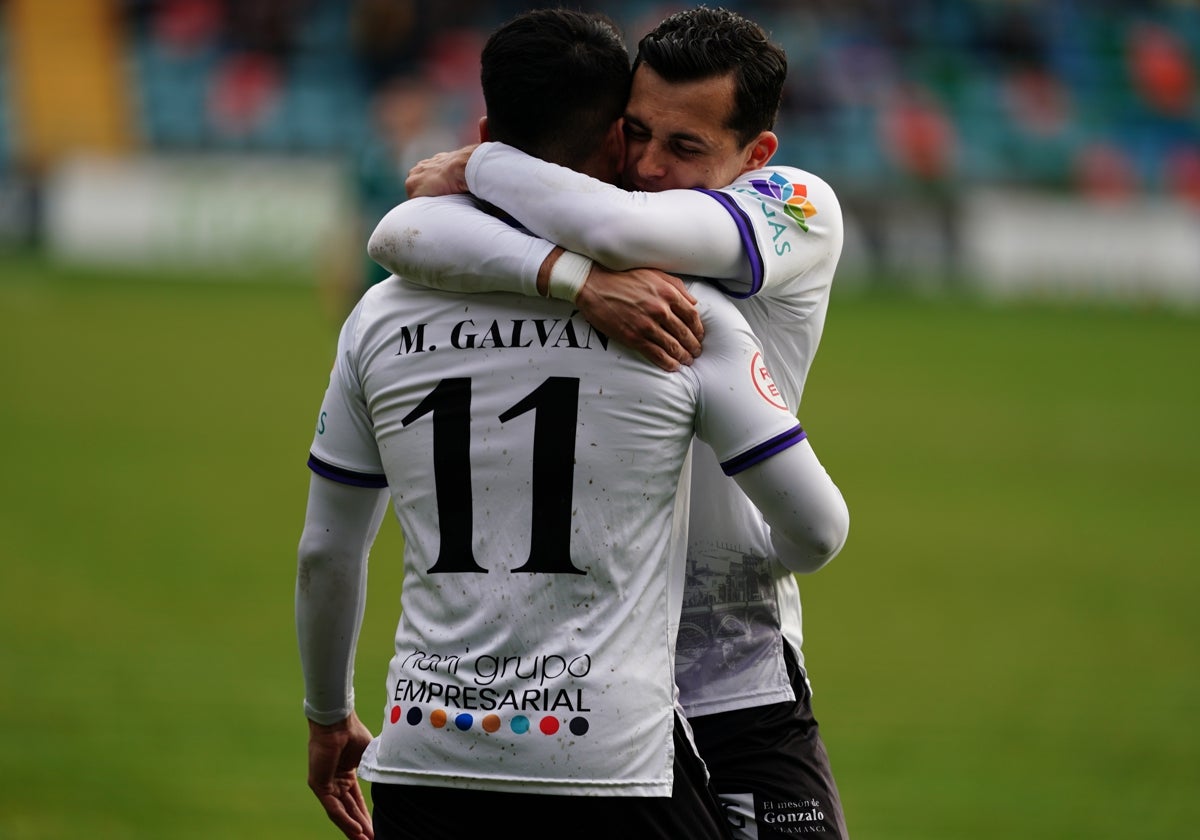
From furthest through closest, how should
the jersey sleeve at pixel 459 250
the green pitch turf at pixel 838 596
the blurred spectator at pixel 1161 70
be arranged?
the blurred spectator at pixel 1161 70, the green pitch turf at pixel 838 596, the jersey sleeve at pixel 459 250

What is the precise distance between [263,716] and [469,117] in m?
20.5

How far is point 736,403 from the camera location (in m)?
2.44

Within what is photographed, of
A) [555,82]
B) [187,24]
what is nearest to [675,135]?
[555,82]

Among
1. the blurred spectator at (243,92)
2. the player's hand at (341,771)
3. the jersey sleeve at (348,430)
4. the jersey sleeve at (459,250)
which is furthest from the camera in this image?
the blurred spectator at (243,92)

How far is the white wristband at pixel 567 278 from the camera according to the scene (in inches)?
98.0

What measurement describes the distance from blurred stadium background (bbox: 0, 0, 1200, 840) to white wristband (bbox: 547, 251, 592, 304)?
327 cm

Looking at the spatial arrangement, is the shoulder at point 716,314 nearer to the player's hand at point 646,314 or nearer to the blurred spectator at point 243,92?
the player's hand at point 646,314

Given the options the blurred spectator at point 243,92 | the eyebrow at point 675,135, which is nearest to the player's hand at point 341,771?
the eyebrow at point 675,135

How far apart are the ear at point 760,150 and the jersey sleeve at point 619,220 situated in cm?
26

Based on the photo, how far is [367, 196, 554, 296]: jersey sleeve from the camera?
8.25ft

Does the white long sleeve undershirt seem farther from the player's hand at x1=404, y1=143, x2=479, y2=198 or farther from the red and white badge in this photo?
the red and white badge

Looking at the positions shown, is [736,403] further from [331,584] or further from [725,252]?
[331,584]

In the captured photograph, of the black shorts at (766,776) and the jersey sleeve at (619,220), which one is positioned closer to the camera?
the jersey sleeve at (619,220)

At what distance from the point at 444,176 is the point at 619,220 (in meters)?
0.45
